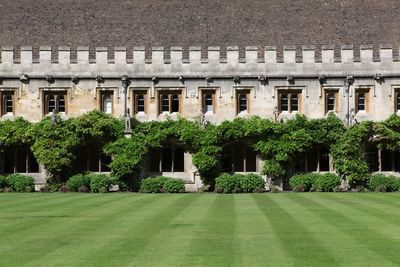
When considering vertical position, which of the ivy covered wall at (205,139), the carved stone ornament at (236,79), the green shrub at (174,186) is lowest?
the green shrub at (174,186)

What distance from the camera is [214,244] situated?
13805 millimetres

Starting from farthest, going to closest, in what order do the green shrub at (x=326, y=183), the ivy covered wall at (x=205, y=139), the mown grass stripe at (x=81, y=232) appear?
1. the ivy covered wall at (x=205, y=139)
2. the green shrub at (x=326, y=183)
3. the mown grass stripe at (x=81, y=232)

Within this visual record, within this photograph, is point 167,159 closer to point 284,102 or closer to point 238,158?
point 238,158

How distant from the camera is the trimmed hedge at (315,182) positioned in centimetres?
3422

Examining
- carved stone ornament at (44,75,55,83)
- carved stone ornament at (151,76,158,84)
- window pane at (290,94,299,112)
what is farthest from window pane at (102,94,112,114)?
window pane at (290,94,299,112)

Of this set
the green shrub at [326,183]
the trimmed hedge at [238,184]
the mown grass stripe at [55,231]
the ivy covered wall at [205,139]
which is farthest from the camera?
the ivy covered wall at [205,139]

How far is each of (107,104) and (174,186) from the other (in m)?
6.03

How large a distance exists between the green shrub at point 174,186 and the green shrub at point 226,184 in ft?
5.36

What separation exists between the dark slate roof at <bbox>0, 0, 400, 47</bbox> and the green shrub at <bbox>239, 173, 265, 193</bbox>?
25.5 ft

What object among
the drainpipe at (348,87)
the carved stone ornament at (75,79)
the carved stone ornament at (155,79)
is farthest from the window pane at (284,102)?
the carved stone ornament at (75,79)

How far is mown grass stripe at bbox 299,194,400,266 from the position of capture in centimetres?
1273

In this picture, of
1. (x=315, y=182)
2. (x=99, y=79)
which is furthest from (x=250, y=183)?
(x=99, y=79)

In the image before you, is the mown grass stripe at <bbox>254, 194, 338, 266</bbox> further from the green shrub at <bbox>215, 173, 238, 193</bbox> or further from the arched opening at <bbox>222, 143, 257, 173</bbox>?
the arched opening at <bbox>222, 143, 257, 173</bbox>

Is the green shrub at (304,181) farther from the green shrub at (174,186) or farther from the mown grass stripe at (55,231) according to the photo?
the mown grass stripe at (55,231)
